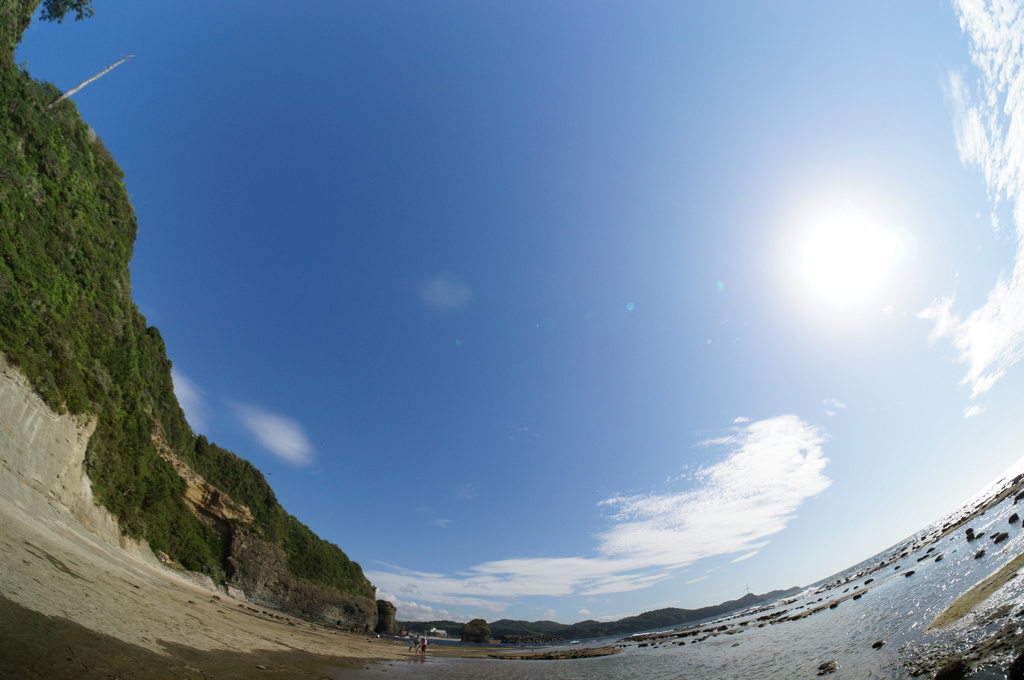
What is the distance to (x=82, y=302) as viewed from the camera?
29031 mm

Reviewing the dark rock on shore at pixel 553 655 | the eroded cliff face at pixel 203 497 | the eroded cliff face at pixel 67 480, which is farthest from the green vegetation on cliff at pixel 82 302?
the dark rock on shore at pixel 553 655

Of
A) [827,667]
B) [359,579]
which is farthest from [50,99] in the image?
[359,579]

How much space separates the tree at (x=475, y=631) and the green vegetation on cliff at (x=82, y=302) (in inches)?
3450

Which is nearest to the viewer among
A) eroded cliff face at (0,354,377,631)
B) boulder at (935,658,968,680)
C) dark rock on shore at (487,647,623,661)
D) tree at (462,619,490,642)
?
boulder at (935,658,968,680)

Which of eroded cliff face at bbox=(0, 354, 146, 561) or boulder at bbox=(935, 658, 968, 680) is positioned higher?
eroded cliff face at bbox=(0, 354, 146, 561)

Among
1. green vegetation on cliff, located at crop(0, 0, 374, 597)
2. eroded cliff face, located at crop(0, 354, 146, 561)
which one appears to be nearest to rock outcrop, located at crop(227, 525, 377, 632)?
green vegetation on cliff, located at crop(0, 0, 374, 597)

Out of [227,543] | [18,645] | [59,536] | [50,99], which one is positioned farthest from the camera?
[227,543]

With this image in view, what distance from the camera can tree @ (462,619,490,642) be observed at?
10856 cm

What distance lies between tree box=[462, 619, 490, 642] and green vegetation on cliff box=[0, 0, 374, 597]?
87.6 meters

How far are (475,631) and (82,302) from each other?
405ft

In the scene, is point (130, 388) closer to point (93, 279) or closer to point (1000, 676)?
point (93, 279)

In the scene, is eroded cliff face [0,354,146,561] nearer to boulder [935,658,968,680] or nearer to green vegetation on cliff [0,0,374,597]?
green vegetation on cliff [0,0,374,597]

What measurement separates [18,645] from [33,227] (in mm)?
32254

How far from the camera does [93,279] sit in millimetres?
30625
